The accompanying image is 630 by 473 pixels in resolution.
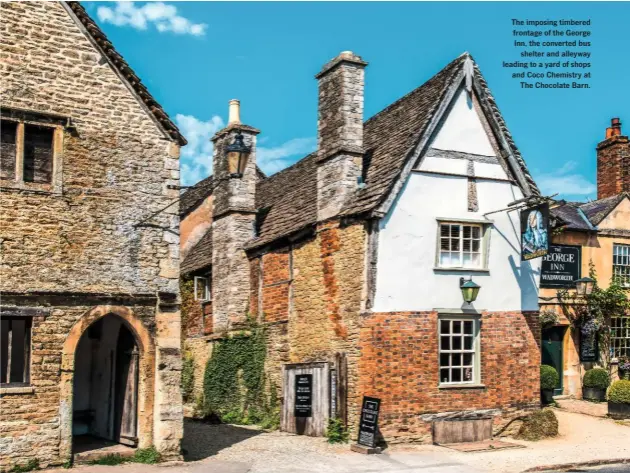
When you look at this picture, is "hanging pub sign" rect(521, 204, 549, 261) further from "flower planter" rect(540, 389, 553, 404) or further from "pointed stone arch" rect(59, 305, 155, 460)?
"pointed stone arch" rect(59, 305, 155, 460)

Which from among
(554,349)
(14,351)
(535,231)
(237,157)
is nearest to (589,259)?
(554,349)

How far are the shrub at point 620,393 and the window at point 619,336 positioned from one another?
14.3 ft

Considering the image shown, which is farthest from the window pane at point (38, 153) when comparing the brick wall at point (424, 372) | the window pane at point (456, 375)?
the window pane at point (456, 375)

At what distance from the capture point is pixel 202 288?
2459 centimetres

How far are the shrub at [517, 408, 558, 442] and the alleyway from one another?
253mm

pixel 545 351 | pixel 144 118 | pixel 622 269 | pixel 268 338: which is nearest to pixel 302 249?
pixel 268 338

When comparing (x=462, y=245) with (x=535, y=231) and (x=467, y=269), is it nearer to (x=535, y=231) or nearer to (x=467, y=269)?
(x=467, y=269)

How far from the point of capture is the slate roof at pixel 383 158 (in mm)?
17266

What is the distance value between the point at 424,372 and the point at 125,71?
8657 millimetres

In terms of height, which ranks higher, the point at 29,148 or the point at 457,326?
the point at 29,148

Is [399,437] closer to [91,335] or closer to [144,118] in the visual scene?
[91,335]

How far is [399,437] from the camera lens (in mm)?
16547

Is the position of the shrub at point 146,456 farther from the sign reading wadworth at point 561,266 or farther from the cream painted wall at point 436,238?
the sign reading wadworth at point 561,266

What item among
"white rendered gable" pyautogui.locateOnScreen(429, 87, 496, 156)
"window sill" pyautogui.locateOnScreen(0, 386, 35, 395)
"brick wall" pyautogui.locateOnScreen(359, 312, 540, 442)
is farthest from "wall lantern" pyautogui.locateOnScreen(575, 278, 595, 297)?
"window sill" pyautogui.locateOnScreen(0, 386, 35, 395)
